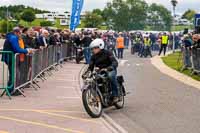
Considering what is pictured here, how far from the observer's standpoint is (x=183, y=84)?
19812 millimetres

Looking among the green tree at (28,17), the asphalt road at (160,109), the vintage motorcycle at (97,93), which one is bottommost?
the asphalt road at (160,109)

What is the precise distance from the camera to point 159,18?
85.8 m

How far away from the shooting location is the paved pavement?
10.2 m

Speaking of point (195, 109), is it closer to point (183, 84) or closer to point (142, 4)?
point (183, 84)

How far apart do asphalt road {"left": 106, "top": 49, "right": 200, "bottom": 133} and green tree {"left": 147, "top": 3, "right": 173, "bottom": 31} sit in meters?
56.5

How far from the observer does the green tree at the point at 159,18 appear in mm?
76438

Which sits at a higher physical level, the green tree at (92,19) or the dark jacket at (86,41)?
the green tree at (92,19)

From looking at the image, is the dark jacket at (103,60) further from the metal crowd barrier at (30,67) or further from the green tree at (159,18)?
the green tree at (159,18)

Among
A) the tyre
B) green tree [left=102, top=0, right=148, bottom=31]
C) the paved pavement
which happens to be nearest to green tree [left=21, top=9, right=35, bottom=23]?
green tree [left=102, top=0, right=148, bottom=31]

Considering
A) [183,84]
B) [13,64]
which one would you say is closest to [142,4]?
[183,84]

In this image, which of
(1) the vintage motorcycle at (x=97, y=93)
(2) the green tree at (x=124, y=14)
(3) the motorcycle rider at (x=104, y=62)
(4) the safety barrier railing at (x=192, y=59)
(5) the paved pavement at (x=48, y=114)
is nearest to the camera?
(5) the paved pavement at (x=48, y=114)

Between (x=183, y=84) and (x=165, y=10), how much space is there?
68.2 meters

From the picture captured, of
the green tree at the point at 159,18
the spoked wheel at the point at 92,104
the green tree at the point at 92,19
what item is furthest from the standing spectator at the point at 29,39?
the green tree at the point at 92,19

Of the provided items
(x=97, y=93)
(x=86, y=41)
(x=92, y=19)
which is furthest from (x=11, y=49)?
(x=92, y=19)
